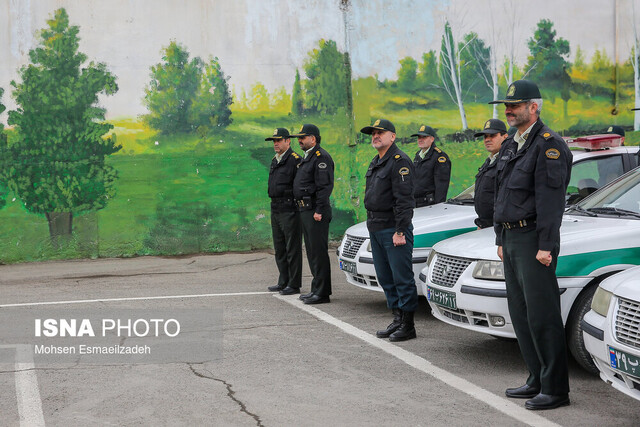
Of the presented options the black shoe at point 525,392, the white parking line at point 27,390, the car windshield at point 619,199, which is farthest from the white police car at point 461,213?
the white parking line at point 27,390

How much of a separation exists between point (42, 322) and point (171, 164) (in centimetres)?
643

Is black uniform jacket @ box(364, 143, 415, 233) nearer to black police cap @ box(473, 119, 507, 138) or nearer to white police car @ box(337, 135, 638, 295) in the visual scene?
white police car @ box(337, 135, 638, 295)

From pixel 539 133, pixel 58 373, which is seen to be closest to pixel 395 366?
pixel 539 133

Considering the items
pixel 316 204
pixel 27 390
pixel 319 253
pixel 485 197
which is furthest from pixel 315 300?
pixel 27 390

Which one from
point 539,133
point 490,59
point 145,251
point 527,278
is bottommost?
point 145,251

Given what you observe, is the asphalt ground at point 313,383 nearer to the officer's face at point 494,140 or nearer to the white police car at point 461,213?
the white police car at point 461,213

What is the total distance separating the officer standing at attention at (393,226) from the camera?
7.08m

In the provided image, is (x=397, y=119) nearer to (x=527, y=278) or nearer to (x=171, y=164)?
(x=171, y=164)

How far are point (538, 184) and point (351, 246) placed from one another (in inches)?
151

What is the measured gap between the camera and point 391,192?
23.7 ft

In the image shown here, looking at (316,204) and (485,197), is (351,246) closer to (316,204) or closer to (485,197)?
(316,204)

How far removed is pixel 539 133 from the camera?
5.06 meters

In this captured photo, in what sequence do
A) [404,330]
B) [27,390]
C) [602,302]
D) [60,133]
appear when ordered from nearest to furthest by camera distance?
[602,302] → [27,390] → [404,330] → [60,133]

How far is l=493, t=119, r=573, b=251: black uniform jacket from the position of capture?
4906 millimetres
